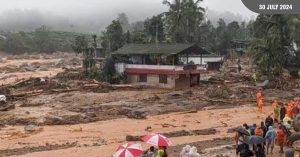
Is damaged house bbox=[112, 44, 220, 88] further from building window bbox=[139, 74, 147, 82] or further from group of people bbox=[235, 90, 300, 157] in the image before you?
group of people bbox=[235, 90, 300, 157]

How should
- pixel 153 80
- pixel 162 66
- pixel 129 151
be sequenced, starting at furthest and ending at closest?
1. pixel 153 80
2. pixel 162 66
3. pixel 129 151

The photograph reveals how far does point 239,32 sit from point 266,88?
6329 cm

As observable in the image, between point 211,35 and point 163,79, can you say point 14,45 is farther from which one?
point 163,79

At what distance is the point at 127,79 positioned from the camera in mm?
48531

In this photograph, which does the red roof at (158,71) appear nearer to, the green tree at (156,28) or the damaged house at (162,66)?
the damaged house at (162,66)

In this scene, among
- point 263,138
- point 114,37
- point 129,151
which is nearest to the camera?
point 129,151

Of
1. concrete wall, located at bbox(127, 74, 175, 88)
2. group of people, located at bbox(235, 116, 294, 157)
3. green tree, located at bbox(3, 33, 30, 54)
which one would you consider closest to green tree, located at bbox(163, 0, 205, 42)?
concrete wall, located at bbox(127, 74, 175, 88)

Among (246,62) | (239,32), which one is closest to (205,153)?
(246,62)

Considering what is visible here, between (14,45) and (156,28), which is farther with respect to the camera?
(14,45)

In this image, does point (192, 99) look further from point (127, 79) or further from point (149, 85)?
point (127, 79)

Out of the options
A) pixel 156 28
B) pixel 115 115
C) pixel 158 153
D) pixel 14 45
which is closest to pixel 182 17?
pixel 156 28

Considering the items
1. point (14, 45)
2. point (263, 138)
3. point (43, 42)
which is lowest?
point (263, 138)

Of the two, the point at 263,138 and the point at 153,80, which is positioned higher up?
the point at 263,138

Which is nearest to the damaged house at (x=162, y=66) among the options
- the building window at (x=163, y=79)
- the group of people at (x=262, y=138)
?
the building window at (x=163, y=79)
